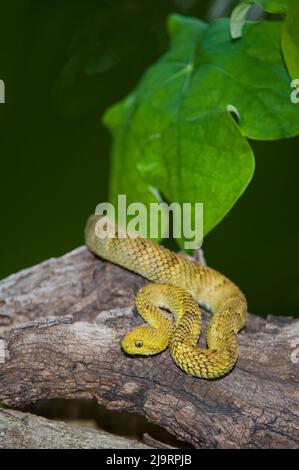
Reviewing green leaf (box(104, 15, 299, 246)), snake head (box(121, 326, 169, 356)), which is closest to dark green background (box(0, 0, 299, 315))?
green leaf (box(104, 15, 299, 246))

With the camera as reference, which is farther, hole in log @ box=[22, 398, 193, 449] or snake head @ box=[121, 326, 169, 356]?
hole in log @ box=[22, 398, 193, 449]

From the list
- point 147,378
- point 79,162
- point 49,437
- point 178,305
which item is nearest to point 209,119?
point 178,305

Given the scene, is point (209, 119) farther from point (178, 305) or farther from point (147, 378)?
point (147, 378)

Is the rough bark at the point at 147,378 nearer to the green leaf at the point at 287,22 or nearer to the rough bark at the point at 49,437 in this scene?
the rough bark at the point at 49,437

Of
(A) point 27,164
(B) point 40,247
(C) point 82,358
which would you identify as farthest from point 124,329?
(A) point 27,164

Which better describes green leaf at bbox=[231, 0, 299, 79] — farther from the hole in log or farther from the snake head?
the hole in log
